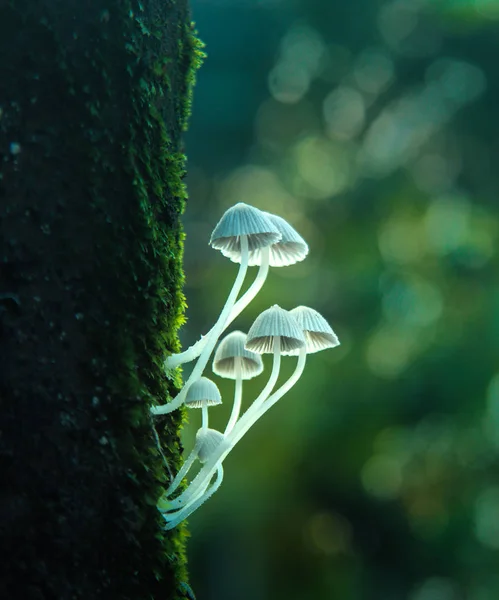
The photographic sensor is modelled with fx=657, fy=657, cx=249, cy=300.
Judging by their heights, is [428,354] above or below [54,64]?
below

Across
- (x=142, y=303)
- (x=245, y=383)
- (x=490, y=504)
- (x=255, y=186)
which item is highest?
(x=142, y=303)

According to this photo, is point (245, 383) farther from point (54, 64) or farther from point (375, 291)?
point (54, 64)

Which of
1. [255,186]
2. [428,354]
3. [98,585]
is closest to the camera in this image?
[98,585]

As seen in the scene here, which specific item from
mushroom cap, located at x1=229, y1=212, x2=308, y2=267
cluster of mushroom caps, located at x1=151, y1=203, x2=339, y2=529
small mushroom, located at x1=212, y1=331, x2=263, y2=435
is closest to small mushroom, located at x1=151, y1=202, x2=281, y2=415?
cluster of mushroom caps, located at x1=151, y1=203, x2=339, y2=529

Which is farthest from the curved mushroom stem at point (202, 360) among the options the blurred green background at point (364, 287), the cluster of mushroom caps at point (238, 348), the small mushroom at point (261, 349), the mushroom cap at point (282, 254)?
the blurred green background at point (364, 287)

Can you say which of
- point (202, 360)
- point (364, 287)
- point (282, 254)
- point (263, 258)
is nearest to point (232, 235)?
point (263, 258)

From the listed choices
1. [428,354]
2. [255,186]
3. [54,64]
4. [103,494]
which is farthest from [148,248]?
[255,186]

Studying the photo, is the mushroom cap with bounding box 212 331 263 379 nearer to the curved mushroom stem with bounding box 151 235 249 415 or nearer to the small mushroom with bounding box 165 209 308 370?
the small mushroom with bounding box 165 209 308 370
